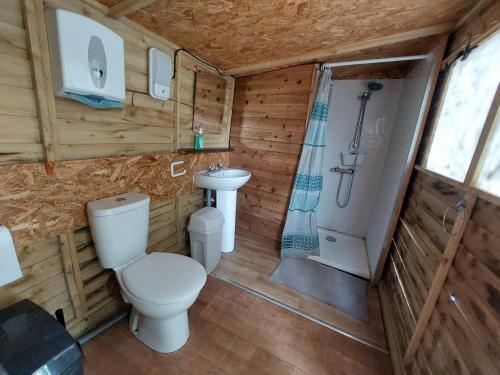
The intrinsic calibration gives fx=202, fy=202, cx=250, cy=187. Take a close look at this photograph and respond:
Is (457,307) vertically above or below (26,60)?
below

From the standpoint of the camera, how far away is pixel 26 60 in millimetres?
880

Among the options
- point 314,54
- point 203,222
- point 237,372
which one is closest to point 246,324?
point 237,372

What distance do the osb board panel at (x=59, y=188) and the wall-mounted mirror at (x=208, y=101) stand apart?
2.09 feet

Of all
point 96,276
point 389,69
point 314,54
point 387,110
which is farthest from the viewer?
point 387,110

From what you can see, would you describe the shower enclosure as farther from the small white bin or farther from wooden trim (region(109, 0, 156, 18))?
wooden trim (region(109, 0, 156, 18))

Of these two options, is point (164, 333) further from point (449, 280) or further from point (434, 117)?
point (434, 117)

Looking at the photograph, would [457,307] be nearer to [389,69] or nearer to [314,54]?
[314,54]

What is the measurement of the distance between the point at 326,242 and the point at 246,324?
1.50 metres

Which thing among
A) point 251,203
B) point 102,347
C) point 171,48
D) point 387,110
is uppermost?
point 171,48

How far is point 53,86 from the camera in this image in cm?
96

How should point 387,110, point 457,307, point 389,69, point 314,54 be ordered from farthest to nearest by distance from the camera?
point 387,110 → point 389,69 → point 314,54 → point 457,307

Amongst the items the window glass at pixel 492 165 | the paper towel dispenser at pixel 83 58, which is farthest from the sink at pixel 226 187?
the window glass at pixel 492 165

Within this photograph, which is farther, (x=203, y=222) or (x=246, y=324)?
(x=203, y=222)

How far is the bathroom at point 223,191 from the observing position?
2.82 ft
